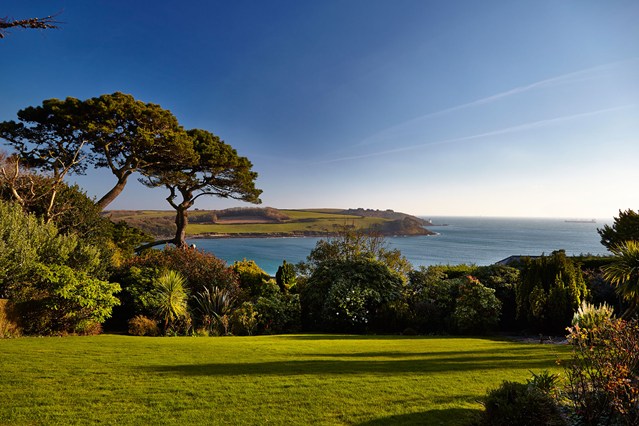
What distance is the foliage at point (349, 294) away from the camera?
42.0ft

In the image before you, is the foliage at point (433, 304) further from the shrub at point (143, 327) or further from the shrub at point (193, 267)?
the shrub at point (143, 327)

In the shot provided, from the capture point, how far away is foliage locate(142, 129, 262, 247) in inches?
942

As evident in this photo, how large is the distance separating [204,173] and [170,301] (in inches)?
638

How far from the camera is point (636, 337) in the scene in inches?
160

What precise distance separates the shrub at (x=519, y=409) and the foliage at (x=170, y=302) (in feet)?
32.1

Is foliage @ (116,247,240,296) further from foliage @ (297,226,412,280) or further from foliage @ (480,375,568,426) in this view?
foliage @ (480,375,568,426)

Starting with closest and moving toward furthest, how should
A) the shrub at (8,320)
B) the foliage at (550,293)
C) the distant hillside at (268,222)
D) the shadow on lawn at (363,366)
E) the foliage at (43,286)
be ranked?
the shadow on lawn at (363,366)
the shrub at (8,320)
the foliage at (43,286)
the foliage at (550,293)
the distant hillside at (268,222)

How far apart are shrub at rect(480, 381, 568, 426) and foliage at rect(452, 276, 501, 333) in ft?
27.6

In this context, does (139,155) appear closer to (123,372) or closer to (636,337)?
(123,372)

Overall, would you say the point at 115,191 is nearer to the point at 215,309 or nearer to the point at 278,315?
the point at 215,309

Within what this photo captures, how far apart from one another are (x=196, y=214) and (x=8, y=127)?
63.1 metres

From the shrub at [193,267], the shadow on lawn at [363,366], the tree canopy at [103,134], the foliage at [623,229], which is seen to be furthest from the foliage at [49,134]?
the foliage at [623,229]

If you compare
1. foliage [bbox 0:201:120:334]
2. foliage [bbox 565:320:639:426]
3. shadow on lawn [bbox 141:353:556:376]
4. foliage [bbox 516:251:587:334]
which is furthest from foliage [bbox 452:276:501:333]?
foliage [bbox 0:201:120:334]

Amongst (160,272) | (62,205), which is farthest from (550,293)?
(62,205)
